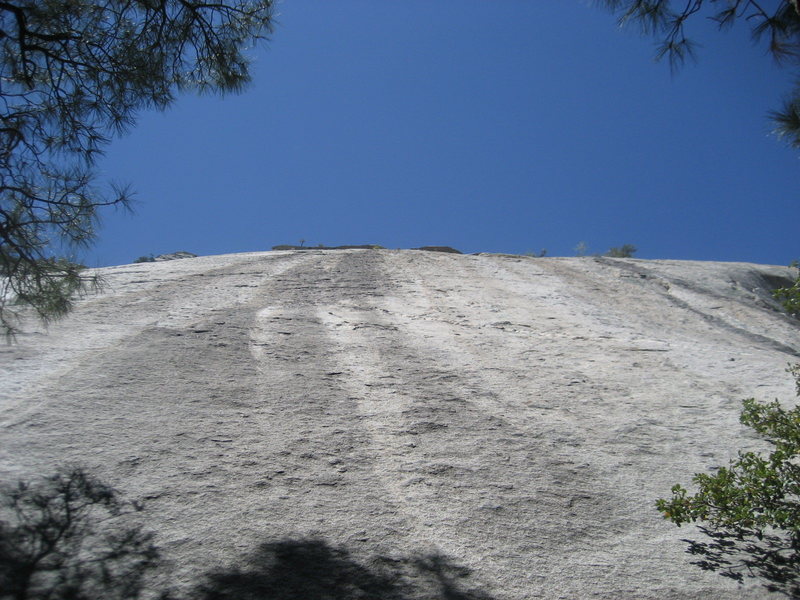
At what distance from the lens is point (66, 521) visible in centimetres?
293

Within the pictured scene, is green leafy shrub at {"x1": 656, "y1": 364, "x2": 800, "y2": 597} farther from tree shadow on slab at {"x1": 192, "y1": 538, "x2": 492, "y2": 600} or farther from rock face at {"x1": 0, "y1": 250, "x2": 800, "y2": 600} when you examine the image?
tree shadow on slab at {"x1": 192, "y1": 538, "x2": 492, "y2": 600}

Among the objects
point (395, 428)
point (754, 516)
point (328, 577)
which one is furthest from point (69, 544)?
point (754, 516)

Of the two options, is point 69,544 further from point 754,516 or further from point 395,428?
point 754,516

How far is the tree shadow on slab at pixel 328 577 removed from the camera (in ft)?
8.46

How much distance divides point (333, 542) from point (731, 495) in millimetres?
1823

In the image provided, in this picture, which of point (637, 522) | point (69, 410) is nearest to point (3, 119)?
point (69, 410)

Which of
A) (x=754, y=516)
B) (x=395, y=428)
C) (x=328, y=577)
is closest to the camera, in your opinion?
(x=328, y=577)

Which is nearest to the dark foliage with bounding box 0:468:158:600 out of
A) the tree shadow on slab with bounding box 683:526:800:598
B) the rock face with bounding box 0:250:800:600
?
the rock face with bounding box 0:250:800:600

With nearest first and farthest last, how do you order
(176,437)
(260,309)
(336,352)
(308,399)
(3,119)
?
1. (176,437)
2. (3,119)
3. (308,399)
4. (336,352)
5. (260,309)

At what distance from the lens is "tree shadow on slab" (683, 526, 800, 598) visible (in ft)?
9.19

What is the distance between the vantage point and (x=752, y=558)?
2.97 meters

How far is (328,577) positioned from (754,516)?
1.94 m

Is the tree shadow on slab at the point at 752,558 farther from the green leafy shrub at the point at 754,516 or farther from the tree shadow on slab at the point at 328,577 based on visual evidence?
the tree shadow on slab at the point at 328,577

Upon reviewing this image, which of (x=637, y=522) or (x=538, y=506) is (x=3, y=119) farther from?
(x=637, y=522)
